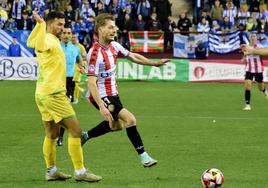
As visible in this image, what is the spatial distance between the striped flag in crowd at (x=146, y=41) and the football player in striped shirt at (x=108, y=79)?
886 inches

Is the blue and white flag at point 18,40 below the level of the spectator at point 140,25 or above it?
below

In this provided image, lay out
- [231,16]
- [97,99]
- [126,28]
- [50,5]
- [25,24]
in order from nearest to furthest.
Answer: [97,99], [25,24], [126,28], [231,16], [50,5]

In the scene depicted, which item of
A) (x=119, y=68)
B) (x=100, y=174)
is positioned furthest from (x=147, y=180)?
(x=119, y=68)

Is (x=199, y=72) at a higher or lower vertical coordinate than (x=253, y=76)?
lower

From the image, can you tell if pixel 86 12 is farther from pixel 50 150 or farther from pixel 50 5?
pixel 50 150

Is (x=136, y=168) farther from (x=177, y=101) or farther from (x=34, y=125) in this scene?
(x=177, y=101)

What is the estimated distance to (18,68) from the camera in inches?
1224

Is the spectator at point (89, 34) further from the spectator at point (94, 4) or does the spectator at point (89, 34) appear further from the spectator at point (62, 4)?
the spectator at point (62, 4)

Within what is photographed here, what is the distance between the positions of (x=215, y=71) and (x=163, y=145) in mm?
18349

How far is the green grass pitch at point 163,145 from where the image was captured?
986 centimetres

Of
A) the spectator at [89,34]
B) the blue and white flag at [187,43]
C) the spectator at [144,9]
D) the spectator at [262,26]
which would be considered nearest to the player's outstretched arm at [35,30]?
the blue and white flag at [187,43]

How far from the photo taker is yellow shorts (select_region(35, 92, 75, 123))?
9383 millimetres

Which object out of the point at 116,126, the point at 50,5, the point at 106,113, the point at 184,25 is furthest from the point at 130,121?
the point at 50,5

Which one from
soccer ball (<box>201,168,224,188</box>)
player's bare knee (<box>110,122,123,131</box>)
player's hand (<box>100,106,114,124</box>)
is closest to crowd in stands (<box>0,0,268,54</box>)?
player's bare knee (<box>110,122,123,131</box>)
